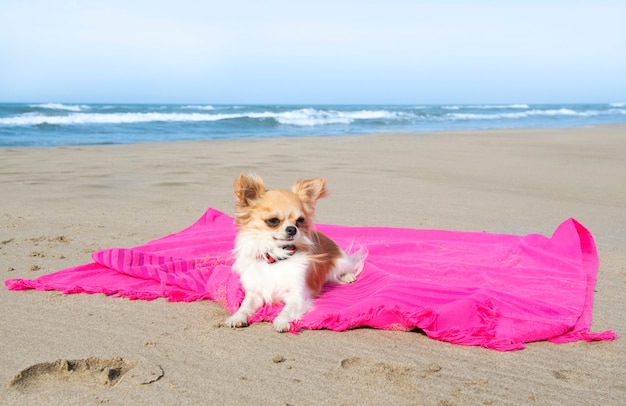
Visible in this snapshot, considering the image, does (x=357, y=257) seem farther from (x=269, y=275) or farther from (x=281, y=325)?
(x=281, y=325)

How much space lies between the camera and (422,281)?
3914mm

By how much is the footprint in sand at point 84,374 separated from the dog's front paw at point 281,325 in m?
0.72

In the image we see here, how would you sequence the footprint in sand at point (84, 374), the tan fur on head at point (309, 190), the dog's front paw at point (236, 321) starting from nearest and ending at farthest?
the footprint in sand at point (84, 374), the dog's front paw at point (236, 321), the tan fur on head at point (309, 190)

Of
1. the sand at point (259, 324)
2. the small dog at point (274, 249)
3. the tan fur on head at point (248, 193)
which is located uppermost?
the tan fur on head at point (248, 193)

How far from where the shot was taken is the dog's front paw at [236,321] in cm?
334

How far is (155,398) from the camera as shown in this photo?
2.49 m

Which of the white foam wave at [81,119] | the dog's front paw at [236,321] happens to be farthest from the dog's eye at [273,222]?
the white foam wave at [81,119]

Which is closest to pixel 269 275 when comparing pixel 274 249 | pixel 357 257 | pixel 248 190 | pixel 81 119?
pixel 274 249

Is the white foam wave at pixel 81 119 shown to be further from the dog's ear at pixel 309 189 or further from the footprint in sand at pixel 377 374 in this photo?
the footprint in sand at pixel 377 374

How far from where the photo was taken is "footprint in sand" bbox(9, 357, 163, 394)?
2.59 meters

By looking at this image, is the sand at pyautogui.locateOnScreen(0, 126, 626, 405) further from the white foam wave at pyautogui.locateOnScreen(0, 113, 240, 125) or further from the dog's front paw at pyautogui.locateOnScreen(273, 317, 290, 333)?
the white foam wave at pyautogui.locateOnScreen(0, 113, 240, 125)

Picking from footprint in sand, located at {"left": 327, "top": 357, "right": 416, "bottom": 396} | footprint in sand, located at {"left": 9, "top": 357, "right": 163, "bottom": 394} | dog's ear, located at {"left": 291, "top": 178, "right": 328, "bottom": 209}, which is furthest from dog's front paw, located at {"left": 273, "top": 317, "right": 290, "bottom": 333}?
dog's ear, located at {"left": 291, "top": 178, "right": 328, "bottom": 209}

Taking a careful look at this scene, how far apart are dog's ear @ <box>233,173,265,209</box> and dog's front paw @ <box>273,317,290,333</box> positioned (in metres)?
0.78

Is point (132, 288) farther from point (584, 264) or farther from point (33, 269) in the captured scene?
point (584, 264)
